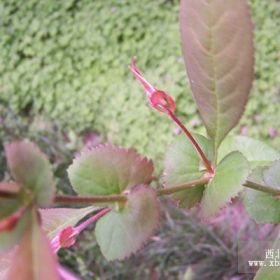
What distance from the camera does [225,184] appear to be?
1.23 ft

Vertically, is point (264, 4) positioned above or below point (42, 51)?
below

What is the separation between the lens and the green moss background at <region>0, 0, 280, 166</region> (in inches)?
92.6

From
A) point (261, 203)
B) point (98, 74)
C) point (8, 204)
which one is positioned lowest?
point (261, 203)

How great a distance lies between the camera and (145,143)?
231 cm

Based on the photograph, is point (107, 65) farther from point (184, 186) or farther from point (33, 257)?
point (33, 257)

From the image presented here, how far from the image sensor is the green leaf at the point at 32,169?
269 mm

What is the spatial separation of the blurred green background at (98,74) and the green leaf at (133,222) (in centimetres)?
166

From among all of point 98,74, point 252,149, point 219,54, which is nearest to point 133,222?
point 219,54

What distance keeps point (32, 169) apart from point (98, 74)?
2.40 metres

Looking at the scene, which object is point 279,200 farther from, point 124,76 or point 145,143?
point 124,76

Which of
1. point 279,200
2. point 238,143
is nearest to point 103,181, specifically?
point 279,200

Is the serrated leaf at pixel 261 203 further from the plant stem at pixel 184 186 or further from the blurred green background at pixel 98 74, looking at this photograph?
the blurred green background at pixel 98 74

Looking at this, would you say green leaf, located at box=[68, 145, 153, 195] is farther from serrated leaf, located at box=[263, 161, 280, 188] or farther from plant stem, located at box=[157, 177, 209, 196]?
serrated leaf, located at box=[263, 161, 280, 188]

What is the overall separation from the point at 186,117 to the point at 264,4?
73cm
